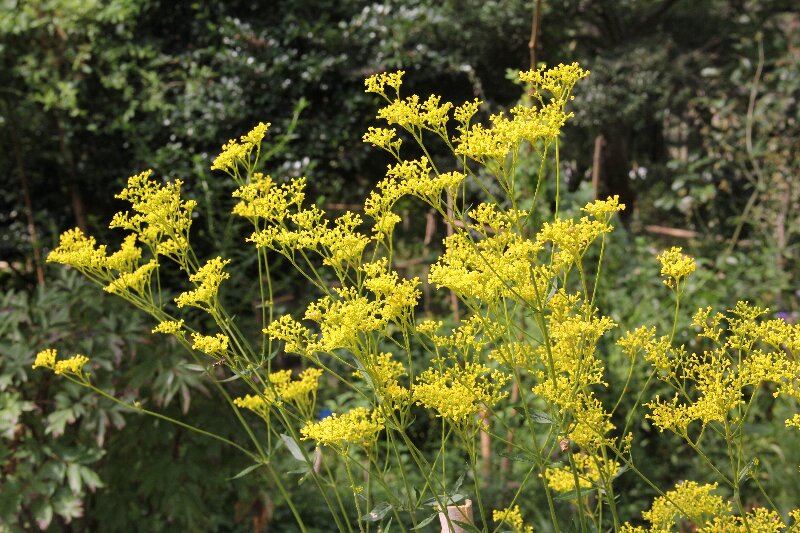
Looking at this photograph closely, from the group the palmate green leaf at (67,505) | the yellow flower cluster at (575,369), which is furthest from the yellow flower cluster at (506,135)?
the palmate green leaf at (67,505)

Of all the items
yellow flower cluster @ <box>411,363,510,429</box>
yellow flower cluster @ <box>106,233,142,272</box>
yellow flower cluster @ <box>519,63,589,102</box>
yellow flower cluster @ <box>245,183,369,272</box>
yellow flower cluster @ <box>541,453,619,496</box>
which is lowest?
yellow flower cluster @ <box>541,453,619,496</box>

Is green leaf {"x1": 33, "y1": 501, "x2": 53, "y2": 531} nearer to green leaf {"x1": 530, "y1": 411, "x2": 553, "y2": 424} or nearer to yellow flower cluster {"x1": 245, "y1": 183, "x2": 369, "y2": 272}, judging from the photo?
yellow flower cluster {"x1": 245, "y1": 183, "x2": 369, "y2": 272}

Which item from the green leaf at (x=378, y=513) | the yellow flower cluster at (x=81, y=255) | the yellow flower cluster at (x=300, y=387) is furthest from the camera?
the yellow flower cluster at (x=300, y=387)

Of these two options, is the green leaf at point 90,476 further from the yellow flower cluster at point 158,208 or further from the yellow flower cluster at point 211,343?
the yellow flower cluster at point 211,343

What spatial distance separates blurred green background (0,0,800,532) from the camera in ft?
11.2

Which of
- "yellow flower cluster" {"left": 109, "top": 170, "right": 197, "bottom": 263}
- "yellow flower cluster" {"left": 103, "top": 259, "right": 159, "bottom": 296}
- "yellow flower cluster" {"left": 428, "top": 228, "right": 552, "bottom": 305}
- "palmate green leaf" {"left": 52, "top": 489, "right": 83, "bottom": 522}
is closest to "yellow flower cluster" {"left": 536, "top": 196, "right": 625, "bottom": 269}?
"yellow flower cluster" {"left": 428, "top": 228, "right": 552, "bottom": 305}

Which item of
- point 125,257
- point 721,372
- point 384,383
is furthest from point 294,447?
point 721,372

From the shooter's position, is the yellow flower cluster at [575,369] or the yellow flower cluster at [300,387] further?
the yellow flower cluster at [300,387]

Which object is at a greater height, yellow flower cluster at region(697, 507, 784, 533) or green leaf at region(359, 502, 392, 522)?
green leaf at region(359, 502, 392, 522)

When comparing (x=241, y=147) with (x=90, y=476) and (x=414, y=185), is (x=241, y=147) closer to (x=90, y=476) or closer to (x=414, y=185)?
(x=414, y=185)

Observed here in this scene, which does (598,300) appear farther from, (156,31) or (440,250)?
(156,31)

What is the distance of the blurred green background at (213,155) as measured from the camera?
3422 millimetres

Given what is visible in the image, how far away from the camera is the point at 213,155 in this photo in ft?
15.3

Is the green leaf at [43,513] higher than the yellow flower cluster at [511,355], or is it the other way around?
the yellow flower cluster at [511,355]
